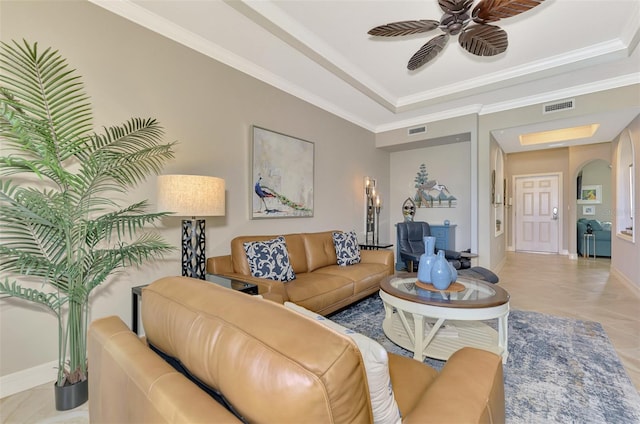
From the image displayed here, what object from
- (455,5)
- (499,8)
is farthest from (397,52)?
(499,8)

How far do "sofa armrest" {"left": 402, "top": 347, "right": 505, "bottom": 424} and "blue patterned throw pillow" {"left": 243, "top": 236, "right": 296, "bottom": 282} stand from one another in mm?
1838

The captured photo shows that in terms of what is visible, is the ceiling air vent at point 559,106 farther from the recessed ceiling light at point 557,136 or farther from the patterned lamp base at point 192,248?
the patterned lamp base at point 192,248

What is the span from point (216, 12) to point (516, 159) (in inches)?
326

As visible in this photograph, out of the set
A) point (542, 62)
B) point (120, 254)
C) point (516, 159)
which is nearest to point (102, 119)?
point (120, 254)

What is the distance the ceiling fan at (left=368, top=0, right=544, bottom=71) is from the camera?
188cm

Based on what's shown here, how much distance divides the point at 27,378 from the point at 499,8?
12.8 feet

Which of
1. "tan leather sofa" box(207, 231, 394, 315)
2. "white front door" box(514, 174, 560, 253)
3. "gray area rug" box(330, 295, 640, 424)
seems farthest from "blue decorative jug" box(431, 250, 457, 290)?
"white front door" box(514, 174, 560, 253)

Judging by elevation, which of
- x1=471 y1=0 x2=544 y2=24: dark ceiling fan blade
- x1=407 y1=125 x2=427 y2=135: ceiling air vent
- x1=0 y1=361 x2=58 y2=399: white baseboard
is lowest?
x1=0 y1=361 x2=58 y2=399: white baseboard

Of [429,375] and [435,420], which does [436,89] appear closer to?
[429,375]

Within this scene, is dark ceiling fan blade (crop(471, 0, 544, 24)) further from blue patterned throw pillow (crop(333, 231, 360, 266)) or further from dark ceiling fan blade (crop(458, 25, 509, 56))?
blue patterned throw pillow (crop(333, 231, 360, 266))

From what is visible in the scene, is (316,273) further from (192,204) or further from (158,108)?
(158,108)

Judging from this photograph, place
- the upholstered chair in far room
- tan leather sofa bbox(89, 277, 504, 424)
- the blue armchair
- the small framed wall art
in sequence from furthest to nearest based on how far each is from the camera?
the small framed wall art → the blue armchair → the upholstered chair in far room → tan leather sofa bbox(89, 277, 504, 424)

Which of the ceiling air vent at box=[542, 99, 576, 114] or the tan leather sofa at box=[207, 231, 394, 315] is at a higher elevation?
the ceiling air vent at box=[542, 99, 576, 114]

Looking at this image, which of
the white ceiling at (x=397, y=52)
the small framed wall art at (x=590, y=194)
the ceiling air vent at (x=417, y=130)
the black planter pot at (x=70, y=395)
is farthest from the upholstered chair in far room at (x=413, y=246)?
the small framed wall art at (x=590, y=194)
